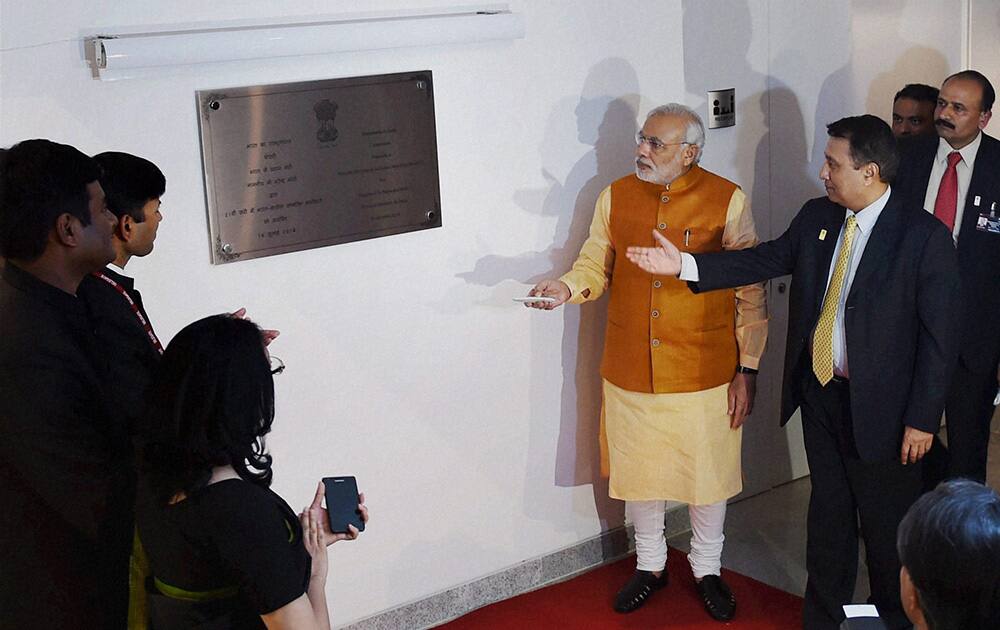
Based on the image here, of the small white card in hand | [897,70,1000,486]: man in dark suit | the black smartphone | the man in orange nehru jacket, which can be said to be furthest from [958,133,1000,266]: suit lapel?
the black smartphone

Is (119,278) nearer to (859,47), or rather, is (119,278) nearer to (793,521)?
(793,521)

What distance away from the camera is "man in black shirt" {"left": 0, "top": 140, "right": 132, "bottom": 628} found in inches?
84.6

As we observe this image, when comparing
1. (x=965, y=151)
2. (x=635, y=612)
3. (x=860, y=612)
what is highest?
(x=965, y=151)

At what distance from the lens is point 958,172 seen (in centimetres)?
381

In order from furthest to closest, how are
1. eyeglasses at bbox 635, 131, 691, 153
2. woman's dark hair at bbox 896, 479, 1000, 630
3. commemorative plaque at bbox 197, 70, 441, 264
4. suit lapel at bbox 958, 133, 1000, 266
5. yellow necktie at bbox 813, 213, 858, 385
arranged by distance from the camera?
suit lapel at bbox 958, 133, 1000, 266 → eyeglasses at bbox 635, 131, 691, 153 → yellow necktie at bbox 813, 213, 858, 385 → commemorative plaque at bbox 197, 70, 441, 264 → woman's dark hair at bbox 896, 479, 1000, 630

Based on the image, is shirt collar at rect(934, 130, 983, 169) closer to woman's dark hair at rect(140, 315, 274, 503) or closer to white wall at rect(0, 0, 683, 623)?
white wall at rect(0, 0, 683, 623)

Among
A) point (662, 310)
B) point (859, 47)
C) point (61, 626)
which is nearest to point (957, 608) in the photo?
point (61, 626)

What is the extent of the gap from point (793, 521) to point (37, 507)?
117 inches

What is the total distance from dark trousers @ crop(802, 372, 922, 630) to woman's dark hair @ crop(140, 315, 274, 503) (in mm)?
1951

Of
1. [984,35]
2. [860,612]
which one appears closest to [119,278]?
[860,612]

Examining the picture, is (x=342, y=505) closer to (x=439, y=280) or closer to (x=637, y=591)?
(x=439, y=280)

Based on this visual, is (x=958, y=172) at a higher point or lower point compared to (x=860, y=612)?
higher

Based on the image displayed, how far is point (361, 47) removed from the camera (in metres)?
3.27

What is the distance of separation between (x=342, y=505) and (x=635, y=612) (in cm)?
190
